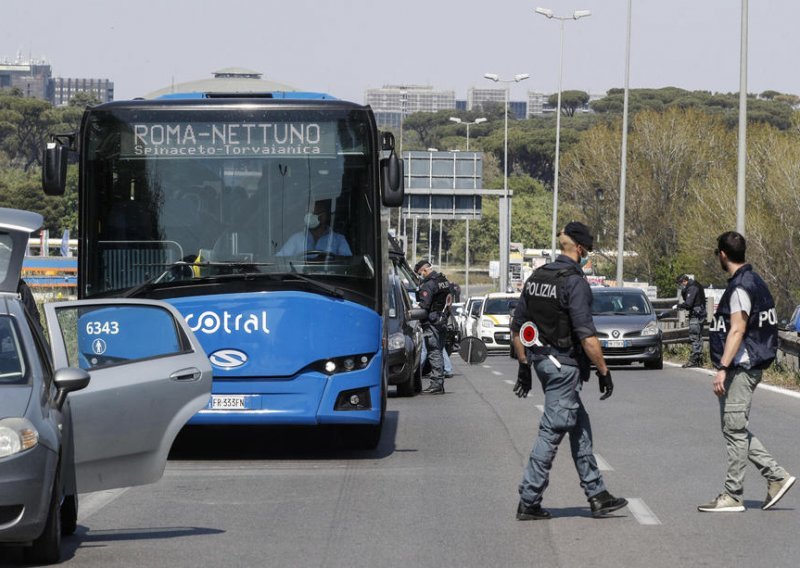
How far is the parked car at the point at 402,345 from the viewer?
67.1ft

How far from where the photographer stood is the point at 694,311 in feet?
94.0

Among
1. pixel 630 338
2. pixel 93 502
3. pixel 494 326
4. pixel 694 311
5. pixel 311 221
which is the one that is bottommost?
pixel 494 326

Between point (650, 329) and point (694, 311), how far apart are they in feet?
2.88

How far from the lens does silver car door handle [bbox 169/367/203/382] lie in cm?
885

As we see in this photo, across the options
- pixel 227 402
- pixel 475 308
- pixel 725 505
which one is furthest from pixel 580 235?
pixel 475 308

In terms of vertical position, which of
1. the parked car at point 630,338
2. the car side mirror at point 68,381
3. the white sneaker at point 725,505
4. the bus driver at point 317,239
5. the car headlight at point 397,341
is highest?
the bus driver at point 317,239

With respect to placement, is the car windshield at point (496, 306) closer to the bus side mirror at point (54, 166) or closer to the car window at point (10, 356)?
the bus side mirror at point (54, 166)

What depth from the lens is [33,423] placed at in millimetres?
7730

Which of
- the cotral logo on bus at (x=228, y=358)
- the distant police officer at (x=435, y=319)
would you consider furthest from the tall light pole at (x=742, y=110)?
the cotral logo on bus at (x=228, y=358)

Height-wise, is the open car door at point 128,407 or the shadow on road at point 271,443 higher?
the open car door at point 128,407

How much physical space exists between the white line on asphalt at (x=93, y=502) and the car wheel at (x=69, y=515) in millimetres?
634

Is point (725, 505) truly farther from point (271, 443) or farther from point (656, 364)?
point (656, 364)

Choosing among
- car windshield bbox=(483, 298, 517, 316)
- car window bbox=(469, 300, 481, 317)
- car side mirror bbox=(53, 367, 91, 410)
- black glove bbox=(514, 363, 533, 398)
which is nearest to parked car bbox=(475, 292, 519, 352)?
car windshield bbox=(483, 298, 517, 316)

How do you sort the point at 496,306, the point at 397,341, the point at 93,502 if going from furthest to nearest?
the point at 496,306 < the point at 397,341 < the point at 93,502
